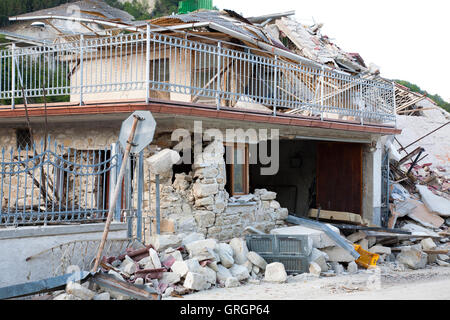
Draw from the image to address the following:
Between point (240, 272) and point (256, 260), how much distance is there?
0.59 meters

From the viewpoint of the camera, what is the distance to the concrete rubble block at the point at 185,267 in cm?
711

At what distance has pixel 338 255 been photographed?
9461 mm

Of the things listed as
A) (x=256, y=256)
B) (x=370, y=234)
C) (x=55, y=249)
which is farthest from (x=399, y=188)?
(x=55, y=249)

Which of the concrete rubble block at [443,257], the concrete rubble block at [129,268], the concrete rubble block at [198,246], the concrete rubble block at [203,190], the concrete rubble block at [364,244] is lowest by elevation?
the concrete rubble block at [443,257]

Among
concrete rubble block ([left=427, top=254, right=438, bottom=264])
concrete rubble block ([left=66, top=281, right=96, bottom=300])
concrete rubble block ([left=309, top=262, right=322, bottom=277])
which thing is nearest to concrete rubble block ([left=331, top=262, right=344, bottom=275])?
concrete rubble block ([left=309, top=262, right=322, bottom=277])

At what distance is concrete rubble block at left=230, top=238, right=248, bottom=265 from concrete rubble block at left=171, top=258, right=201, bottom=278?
3.77 ft

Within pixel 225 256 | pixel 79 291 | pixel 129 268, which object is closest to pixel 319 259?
pixel 225 256

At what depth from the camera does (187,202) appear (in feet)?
30.4

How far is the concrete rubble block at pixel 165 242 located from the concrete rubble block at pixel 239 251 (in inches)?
38.3

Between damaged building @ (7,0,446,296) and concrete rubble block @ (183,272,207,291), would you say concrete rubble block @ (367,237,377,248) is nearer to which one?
damaged building @ (7,0,446,296)

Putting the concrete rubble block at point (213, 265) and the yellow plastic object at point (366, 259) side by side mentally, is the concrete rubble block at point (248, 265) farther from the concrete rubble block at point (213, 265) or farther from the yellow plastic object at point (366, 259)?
the yellow plastic object at point (366, 259)

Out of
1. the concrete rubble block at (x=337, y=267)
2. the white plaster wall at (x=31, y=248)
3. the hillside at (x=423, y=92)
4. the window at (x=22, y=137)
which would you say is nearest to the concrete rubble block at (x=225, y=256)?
the white plaster wall at (x=31, y=248)

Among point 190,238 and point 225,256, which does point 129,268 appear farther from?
point 225,256
